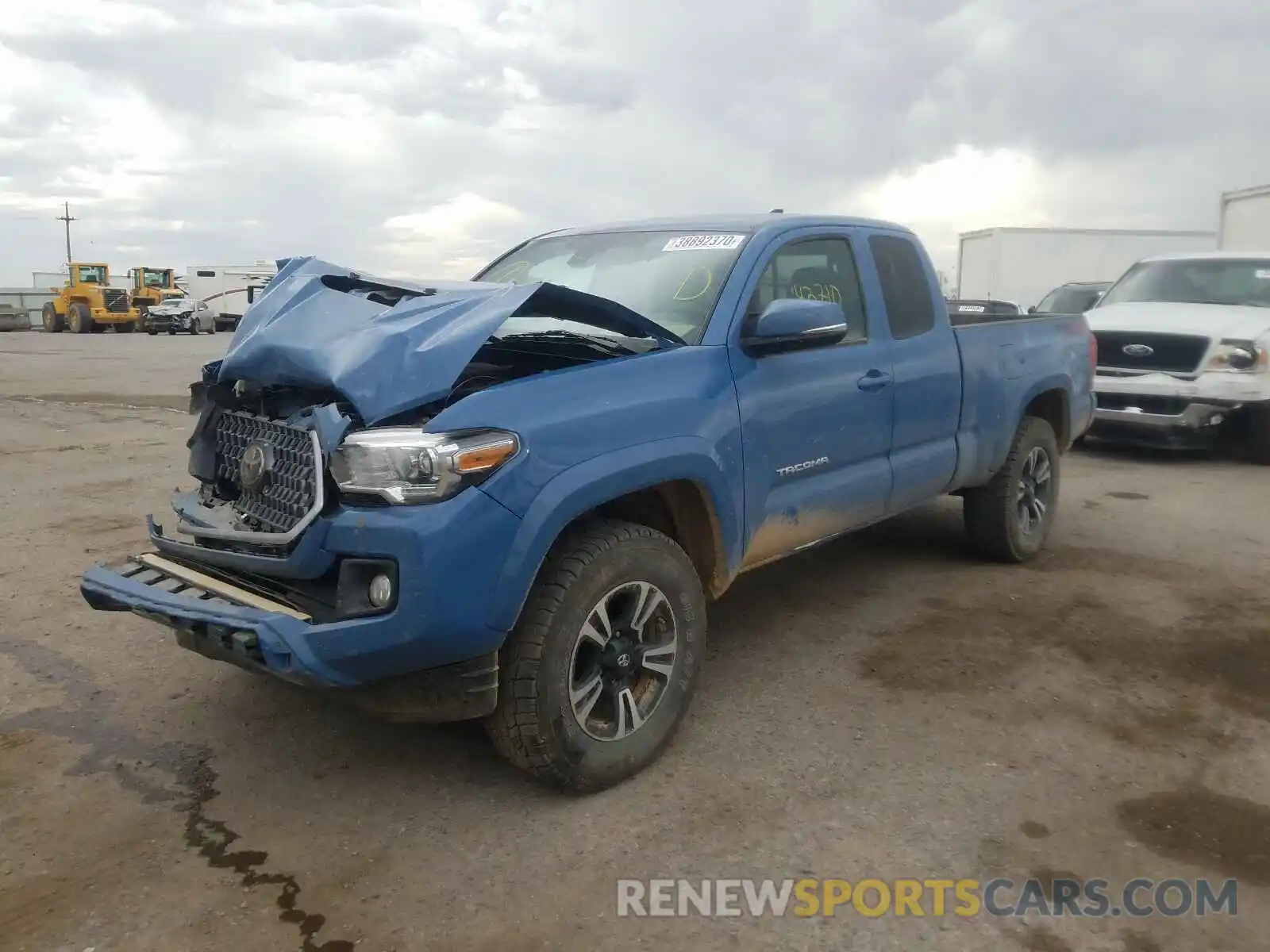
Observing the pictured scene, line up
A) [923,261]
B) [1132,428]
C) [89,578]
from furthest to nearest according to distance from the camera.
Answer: [1132,428] → [923,261] → [89,578]

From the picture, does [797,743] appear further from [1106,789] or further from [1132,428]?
[1132,428]

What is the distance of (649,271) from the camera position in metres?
4.39

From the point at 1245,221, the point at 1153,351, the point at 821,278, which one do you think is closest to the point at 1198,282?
the point at 1153,351

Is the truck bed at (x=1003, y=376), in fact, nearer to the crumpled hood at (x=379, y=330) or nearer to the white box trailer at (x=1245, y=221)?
the crumpled hood at (x=379, y=330)

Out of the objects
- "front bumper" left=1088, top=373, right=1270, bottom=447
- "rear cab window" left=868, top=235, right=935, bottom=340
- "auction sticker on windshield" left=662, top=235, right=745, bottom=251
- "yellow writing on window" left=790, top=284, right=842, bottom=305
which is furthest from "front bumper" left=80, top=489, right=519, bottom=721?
"front bumper" left=1088, top=373, right=1270, bottom=447

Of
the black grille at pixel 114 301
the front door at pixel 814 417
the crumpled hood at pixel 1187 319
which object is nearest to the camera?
the front door at pixel 814 417

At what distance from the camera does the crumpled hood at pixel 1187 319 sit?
934 cm

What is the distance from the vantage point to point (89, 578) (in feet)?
11.5

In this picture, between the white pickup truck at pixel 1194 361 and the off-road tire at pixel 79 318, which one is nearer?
the white pickup truck at pixel 1194 361

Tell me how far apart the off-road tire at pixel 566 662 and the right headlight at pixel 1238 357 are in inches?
303

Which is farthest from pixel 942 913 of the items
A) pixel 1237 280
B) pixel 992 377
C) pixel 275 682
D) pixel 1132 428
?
pixel 1237 280

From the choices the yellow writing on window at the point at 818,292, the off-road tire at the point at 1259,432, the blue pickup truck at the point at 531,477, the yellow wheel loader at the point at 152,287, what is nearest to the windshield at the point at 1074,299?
the off-road tire at the point at 1259,432

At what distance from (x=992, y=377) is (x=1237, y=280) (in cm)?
643

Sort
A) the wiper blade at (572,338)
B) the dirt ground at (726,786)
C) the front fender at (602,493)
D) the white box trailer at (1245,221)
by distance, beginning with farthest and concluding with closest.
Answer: the white box trailer at (1245,221) < the wiper blade at (572,338) < the front fender at (602,493) < the dirt ground at (726,786)
